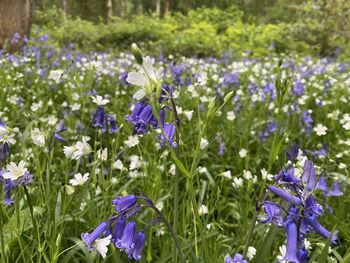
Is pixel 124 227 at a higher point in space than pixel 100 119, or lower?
higher

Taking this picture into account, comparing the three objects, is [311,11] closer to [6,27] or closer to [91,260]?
[6,27]

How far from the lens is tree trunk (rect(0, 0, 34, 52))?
7.05 metres

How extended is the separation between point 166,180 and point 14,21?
17.4ft

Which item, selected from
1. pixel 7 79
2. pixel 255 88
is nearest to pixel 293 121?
pixel 255 88

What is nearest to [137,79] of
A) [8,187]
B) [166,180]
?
[8,187]

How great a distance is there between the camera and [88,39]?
51.8 feet

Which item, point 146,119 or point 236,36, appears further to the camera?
point 236,36

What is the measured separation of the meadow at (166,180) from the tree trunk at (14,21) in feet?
3.30

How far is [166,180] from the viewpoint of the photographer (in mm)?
3168

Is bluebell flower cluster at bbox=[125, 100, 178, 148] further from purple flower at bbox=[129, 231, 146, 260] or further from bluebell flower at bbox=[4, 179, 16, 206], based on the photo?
bluebell flower at bbox=[4, 179, 16, 206]

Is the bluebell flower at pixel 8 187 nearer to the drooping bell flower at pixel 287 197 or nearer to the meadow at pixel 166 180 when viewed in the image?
the meadow at pixel 166 180

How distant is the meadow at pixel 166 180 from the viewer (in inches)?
52.8

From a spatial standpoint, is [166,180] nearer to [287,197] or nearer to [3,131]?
[3,131]

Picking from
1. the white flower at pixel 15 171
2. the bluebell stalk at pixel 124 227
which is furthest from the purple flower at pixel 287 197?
the white flower at pixel 15 171
